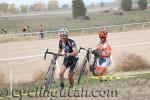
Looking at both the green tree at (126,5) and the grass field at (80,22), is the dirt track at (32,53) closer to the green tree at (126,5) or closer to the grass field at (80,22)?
the grass field at (80,22)

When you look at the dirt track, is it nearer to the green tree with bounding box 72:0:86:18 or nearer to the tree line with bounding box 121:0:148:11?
the green tree with bounding box 72:0:86:18

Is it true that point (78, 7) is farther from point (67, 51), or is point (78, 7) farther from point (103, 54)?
point (67, 51)

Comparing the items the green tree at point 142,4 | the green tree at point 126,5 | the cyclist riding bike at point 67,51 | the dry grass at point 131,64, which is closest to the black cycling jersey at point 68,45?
the cyclist riding bike at point 67,51

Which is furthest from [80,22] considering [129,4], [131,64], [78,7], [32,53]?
[131,64]

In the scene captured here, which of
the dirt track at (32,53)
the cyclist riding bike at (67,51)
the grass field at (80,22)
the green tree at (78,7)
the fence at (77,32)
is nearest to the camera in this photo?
the cyclist riding bike at (67,51)

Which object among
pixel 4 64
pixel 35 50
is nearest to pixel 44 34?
pixel 35 50

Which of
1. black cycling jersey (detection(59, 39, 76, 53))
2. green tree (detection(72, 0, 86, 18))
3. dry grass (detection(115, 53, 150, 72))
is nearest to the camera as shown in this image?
black cycling jersey (detection(59, 39, 76, 53))

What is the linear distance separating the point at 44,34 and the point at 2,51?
9.16m

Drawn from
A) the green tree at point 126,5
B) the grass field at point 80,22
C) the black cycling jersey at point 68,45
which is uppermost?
the black cycling jersey at point 68,45

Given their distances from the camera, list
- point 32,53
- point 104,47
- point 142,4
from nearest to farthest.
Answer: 1. point 104,47
2. point 32,53
3. point 142,4

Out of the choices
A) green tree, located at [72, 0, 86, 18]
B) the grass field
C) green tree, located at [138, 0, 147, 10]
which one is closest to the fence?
the grass field

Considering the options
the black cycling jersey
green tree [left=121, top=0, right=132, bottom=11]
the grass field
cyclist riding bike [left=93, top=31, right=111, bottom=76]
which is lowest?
the grass field

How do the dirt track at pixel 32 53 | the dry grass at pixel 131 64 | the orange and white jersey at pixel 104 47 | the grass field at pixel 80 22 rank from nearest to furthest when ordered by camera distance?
the orange and white jersey at pixel 104 47
the dry grass at pixel 131 64
the dirt track at pixel 32 53
the grass field at pixel 80 22

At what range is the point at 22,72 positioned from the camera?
18.8m
